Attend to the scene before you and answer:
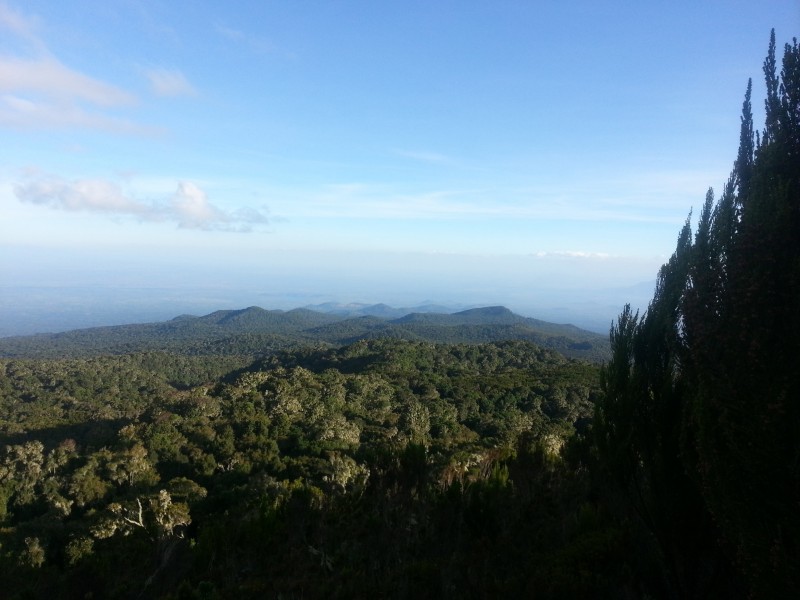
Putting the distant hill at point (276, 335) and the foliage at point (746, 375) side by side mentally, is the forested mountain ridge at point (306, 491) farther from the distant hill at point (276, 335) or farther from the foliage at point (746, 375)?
the distant hill at point (276, 335)

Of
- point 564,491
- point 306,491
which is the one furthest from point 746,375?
point 306,491

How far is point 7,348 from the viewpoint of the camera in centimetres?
6869

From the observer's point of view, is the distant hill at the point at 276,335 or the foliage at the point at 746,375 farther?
the distant hill at the point at 276,335

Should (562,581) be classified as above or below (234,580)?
above

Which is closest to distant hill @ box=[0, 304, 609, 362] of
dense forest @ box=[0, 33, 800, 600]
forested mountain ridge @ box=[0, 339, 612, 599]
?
forested mountain ridge @ box=[0, 339, 612, 599]

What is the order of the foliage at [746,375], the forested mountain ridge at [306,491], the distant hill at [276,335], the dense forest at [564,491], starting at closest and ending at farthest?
the foliage at [746,375] → the dense forest at [564,491] → the forested mountain ridge at [306,491] → the distant hill at [276,335]

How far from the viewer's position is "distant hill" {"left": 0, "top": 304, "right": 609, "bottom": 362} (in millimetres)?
67375

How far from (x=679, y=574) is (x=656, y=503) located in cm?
65

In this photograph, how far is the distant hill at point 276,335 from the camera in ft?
221

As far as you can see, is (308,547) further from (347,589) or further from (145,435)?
(145,435)

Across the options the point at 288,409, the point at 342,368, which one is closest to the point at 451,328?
the point at 342,368

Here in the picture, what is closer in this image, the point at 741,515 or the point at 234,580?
the point at 741,515

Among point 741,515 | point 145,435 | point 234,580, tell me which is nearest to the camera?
point 741,515

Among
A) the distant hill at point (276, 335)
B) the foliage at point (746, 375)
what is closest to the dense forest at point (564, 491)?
the foliage at point (746, 375)
